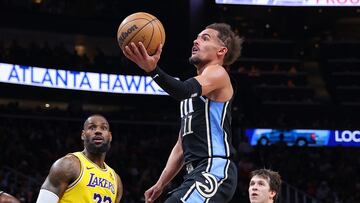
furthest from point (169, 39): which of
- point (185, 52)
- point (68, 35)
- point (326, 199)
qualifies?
point (326, 199)

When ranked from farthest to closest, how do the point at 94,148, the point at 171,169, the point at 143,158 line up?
the point at 143,158 < the point at 94,148 < the point at 171,169

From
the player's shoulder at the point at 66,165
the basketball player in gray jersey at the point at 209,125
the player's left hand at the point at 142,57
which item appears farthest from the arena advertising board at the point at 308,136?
the player's left hand at the point at 142,57

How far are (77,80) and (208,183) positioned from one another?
1552 centimetres

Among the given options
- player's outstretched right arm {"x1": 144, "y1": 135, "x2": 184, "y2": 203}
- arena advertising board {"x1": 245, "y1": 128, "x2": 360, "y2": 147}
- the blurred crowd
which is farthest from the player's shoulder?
arena advertising board {"x1": 245, "y1": 128, "x2": 360, "y2": 147}

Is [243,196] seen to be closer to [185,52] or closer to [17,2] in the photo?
[185,52]

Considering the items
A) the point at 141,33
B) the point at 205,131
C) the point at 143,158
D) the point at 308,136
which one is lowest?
the point at 205,131

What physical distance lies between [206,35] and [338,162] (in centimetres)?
1716

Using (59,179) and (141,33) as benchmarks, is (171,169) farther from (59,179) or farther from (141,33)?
(141,33)

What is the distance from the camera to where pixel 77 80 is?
19.7 m

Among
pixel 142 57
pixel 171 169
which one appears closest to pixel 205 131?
pixel 171 169

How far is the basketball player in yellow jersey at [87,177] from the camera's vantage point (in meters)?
5.36

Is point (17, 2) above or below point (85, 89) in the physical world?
above

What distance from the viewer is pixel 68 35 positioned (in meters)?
26.5

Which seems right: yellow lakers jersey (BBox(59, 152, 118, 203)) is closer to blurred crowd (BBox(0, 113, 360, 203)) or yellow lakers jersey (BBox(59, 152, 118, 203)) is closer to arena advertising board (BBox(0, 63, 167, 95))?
blurred crowd (BBox(0, 113, 360, 203))
